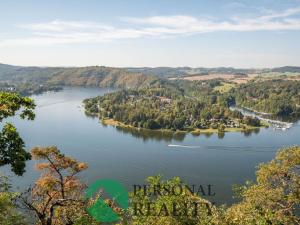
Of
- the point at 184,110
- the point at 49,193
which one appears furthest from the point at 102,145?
the point at 49,193


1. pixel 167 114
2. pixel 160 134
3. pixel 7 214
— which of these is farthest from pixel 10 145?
pixel 167 114

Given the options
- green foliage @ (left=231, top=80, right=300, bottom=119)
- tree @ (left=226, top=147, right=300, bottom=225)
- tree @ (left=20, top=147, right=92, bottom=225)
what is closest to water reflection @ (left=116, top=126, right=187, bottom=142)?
green foliage @ (left=231, top=80, right=300, bottom=119)

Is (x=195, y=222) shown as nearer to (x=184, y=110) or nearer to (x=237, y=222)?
(x=237, y=222)

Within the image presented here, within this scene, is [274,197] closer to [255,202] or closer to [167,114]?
[255,202]

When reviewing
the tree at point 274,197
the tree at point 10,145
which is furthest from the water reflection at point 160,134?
the tree at point 10,145

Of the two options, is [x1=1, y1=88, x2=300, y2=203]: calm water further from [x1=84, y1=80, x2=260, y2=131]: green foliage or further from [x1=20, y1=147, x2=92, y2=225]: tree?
[x1=20, y1=147, x2=92, y2=225]: tree
